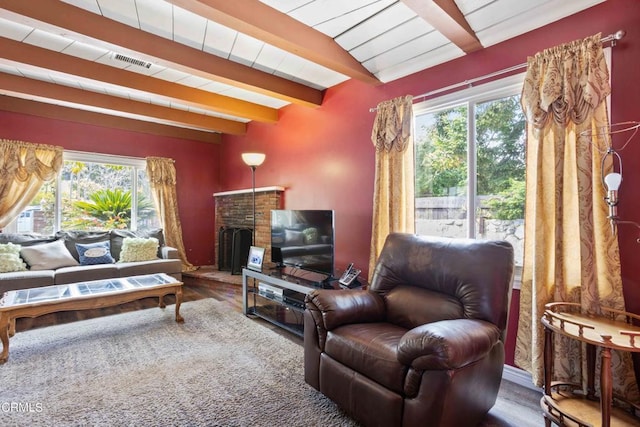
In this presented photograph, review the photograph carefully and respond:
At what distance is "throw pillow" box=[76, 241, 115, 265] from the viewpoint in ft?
13.4

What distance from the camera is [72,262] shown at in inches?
158

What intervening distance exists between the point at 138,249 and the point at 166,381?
107 inches

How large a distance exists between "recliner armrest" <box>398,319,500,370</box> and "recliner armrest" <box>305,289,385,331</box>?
505 mm

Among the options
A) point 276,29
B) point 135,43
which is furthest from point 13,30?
point 276,29

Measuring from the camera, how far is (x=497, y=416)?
1.88 metres

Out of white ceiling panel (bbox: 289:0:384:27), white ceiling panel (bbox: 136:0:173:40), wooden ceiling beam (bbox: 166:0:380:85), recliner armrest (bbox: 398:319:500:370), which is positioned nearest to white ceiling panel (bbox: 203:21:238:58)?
white ceiling panel (bbox: 136:0:173:40)

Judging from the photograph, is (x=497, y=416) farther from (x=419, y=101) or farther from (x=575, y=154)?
(x=419, y=101)

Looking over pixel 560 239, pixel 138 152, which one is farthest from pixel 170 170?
pixel 560 239

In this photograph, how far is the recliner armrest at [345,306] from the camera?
1.97 m

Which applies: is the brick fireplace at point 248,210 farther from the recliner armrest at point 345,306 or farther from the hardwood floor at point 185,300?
the recliner armrest at point 345,306

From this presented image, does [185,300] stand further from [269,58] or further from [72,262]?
[269,58]

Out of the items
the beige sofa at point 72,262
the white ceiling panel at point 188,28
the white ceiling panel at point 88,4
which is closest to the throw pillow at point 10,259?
the beige sofa at point 72,262

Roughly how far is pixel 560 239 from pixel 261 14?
2.40 m

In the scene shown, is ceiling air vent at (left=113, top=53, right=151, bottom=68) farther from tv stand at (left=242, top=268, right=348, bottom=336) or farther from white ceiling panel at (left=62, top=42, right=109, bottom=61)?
tv stand at (left=242, top=268, right=348, bottom=336)
